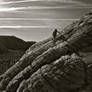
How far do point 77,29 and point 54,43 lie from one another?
32 centimetres

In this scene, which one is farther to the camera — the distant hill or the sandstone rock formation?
the distant hill

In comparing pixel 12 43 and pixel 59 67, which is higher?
pixel 59 67

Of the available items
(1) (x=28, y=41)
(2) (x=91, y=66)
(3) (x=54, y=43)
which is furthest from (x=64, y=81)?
(1) (x=28, y=41)

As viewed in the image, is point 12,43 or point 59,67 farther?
point 12,43

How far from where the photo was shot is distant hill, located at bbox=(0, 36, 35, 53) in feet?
22.8

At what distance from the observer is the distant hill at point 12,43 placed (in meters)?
6.96

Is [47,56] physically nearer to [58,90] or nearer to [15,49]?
[58,90]

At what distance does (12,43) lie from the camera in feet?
23.7

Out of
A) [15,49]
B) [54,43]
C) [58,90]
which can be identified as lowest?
[15,49]

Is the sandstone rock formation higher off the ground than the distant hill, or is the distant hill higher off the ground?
the sandstone rock formation

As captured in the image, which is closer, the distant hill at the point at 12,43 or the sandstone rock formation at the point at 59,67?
the sandstone rock formation at the point at 59,67

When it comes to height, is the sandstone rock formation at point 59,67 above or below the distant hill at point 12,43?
above

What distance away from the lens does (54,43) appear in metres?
3.28

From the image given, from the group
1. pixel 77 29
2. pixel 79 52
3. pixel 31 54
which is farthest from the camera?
pixel 31 54
